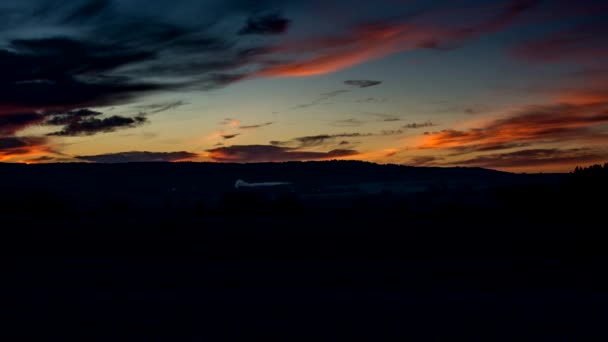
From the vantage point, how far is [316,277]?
1909 cm

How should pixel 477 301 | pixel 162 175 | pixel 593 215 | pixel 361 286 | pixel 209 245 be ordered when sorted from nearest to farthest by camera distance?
pixel 477 301
pixel 361 286
pixel 209 245
pixel 593 215
pixel 162 175

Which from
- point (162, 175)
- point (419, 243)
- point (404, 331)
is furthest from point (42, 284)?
point (162, 175)

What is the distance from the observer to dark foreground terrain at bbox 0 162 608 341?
42.5 feet

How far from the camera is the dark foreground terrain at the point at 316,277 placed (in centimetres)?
A: 1295

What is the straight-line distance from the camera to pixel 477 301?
607 inches

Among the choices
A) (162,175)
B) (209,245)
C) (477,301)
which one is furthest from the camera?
(162,175)

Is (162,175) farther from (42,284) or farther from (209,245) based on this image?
(42,284)

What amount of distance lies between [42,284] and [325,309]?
7386mm

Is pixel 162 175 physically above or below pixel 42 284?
above

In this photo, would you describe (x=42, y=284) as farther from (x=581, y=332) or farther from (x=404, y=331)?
(x=581, y=332)

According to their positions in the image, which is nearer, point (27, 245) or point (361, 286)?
point (361, 286)

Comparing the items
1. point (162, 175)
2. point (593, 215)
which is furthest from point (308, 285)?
point (162, 175)

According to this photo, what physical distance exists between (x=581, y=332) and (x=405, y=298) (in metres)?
4.04

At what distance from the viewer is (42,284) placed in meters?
18.3
